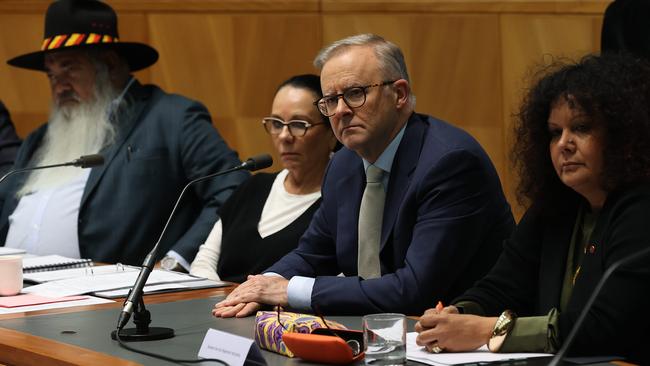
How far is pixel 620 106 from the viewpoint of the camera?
A: 242cm

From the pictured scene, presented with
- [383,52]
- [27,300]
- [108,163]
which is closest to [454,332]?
[383,52]

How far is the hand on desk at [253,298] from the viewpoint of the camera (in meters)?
2.82

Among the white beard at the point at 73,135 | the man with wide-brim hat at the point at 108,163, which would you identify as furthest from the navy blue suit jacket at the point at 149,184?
the white beard at the point at 73,135

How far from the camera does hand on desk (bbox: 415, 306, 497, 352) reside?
2260 millimetres

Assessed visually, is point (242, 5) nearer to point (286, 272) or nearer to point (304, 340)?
point (286, 272)

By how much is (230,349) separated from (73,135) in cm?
316

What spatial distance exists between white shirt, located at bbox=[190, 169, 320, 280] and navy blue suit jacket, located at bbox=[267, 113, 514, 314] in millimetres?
590

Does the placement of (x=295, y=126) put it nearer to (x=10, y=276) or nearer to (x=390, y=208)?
(x=390, y=208)

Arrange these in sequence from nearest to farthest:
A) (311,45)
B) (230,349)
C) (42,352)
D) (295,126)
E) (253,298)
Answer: (230,349) < (42,352) < (253,298) < (295,126) < (311,45)

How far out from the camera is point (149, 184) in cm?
479

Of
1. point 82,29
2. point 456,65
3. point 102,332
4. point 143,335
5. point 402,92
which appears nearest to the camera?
point 143,335

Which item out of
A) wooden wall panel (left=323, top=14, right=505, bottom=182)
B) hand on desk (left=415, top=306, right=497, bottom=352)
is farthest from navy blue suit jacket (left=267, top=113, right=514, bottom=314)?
wooden wall panel (left=323, top=14, right=505, bottom=182)

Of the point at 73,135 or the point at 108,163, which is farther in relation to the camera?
the point at 73,135

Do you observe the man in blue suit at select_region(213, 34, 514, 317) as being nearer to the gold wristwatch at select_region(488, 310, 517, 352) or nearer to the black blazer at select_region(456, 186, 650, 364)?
the black blazer at select_region(456, 186, 650, 364)
